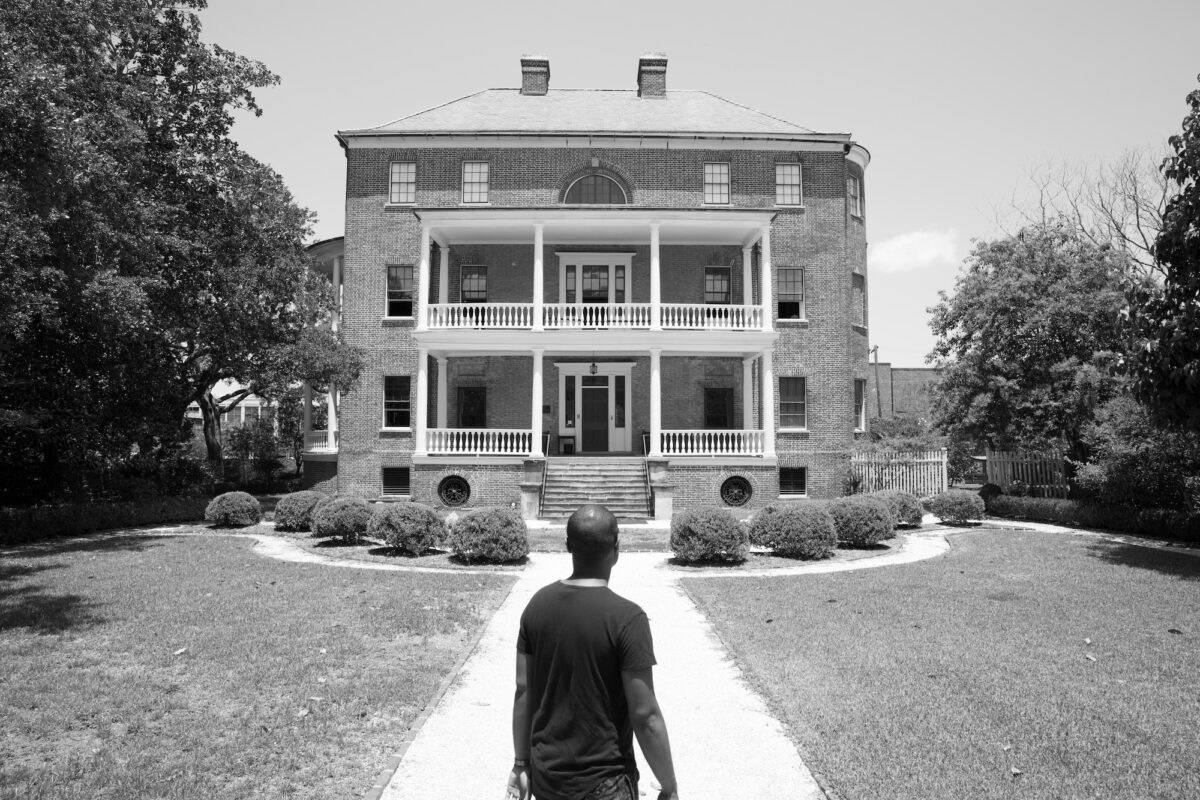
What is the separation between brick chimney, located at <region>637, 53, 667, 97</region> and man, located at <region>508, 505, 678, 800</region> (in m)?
30.0

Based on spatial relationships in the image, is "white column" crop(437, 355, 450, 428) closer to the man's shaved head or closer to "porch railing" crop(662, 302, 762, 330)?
"porch railing" crop(662, 302, 762, 330)

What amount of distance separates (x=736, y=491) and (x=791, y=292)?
7.48m

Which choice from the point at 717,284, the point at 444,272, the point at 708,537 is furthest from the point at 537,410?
the point at 708,537

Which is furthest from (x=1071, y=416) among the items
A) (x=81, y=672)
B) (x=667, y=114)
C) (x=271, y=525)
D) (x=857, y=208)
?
(x=81, y=672)

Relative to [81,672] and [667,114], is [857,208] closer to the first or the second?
[667,114]

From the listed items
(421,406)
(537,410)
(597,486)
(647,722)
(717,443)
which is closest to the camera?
(647,722)

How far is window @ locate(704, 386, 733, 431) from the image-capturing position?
26.5 m

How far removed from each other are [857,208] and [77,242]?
23546 millimetres

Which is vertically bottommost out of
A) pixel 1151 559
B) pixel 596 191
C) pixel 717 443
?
pixel 1151 559

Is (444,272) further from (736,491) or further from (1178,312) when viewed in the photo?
(1178,312)

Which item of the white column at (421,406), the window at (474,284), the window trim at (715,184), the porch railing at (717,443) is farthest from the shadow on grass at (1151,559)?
the window at (474,284)

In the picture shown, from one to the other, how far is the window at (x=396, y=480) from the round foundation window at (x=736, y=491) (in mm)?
10098

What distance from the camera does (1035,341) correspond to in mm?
23281

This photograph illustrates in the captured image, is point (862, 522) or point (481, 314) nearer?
point (862, 522)
